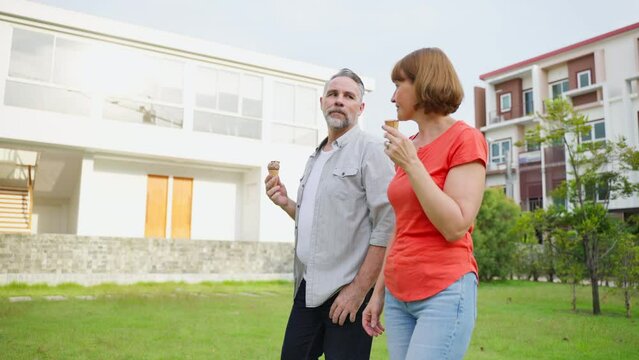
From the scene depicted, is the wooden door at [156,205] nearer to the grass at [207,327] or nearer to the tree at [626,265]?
the grass at [207,327]

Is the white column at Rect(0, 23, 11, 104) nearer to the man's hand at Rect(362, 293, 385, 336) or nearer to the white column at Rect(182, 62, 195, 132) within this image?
the white column at Rect(182, 62, 195, 132)

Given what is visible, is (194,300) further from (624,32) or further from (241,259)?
(624,32)

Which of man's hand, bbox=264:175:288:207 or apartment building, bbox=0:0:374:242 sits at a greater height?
apartment building, bbox=0:0:374:242

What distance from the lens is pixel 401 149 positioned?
6.29 ft

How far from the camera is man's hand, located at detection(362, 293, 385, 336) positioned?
228cm

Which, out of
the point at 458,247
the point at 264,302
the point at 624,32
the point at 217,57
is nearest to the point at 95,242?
the point at 264,302

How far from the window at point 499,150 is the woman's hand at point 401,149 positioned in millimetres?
33746

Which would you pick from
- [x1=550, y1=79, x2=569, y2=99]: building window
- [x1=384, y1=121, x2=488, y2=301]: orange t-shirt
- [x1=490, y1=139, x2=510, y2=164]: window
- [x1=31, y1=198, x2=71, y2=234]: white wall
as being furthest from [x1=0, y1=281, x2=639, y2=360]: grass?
[x1=490, y1=139, x2=510, y2=164]: window

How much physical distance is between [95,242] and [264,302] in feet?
18.5

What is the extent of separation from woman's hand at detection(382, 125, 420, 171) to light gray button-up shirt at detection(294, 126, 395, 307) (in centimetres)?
69

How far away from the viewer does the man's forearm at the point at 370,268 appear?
8.54 ft

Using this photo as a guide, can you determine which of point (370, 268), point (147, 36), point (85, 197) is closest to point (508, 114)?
point (147, 36)

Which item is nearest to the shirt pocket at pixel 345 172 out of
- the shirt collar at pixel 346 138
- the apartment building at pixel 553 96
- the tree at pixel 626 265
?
the shirt collar at pixel 346 138

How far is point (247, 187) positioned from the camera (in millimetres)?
19609
